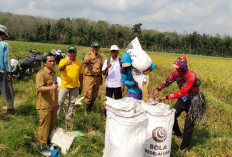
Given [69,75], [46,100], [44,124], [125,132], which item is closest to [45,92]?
[46,100]

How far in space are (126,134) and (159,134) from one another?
55 cm

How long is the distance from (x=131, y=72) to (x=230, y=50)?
191 ft

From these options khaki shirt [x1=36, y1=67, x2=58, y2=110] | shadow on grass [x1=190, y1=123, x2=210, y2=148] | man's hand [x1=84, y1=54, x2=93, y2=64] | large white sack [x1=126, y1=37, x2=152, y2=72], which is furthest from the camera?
man's hand [x1=84, y1=54, x2=93, y2=64]

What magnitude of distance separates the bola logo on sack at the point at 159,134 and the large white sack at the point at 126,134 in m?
0.32

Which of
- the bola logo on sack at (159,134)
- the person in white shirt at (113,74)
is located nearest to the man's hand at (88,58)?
the person in white shirt at (113,74)

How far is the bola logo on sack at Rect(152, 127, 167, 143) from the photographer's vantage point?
7.79 ft

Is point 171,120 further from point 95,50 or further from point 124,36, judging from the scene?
point 124,36

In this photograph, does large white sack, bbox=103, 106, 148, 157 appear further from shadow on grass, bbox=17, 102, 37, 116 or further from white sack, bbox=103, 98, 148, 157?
shadow on grass, bbox=17, 102, 37, 116

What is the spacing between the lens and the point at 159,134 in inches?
93.4

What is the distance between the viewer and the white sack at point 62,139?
273cm

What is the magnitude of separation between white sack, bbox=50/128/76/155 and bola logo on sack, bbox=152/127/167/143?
1280 millimetres

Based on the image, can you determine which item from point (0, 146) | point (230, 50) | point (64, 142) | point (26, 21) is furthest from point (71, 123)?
point (26, 21)

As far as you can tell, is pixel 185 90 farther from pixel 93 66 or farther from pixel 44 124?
pixel 44 124

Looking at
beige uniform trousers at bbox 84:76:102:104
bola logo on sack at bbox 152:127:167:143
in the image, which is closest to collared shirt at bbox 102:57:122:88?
beige uniform trousers at bbox 84:76:102:104
